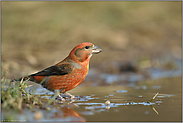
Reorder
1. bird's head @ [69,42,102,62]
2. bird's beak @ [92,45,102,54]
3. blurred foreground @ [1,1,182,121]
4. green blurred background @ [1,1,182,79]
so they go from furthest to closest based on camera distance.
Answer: green blurred background @ [1,1,182,79] → bird's beak @ [92,45,102,54] → bird's head @ [69,42,102,62] → blurred foreground @ [1,1,182,121]

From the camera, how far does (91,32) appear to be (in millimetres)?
11891

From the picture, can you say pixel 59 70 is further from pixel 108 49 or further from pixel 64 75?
pixel 108 49

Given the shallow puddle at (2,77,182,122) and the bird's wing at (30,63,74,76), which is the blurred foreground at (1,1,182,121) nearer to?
the shallow puddle at (2,77,182,122)

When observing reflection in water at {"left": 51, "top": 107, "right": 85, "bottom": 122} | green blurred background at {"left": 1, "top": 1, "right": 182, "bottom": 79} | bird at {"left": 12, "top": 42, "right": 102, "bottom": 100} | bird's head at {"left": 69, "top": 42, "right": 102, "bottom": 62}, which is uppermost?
green blurred background at {"left": 1, "top": 1, "right": 182, "bottom": 79}

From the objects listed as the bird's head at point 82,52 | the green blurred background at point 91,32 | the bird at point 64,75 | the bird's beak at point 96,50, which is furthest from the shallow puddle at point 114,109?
the green blurred background at point 91,32

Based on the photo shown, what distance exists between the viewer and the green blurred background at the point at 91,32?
9797 millimetres

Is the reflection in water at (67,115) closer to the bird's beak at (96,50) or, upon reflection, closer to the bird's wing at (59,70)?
the bird's wing at (59,70)

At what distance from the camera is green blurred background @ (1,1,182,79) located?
32.1 ft

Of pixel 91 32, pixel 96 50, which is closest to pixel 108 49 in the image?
pixel 91 32

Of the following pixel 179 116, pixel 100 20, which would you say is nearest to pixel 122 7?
pixel 100 20

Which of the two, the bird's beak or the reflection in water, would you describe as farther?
the bird's beak

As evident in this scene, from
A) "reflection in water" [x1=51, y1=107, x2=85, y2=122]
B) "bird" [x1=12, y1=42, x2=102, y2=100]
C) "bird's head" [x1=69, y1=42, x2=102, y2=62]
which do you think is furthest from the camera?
"bird's head" [x1=69, y1=42, x2=102, y2=62]

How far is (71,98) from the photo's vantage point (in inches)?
203

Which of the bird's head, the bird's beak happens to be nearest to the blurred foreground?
the bird's head
